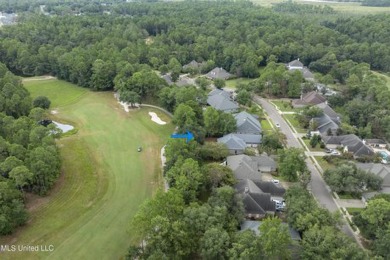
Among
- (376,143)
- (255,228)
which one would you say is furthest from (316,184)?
(376,143)

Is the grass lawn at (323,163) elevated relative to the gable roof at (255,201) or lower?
lower

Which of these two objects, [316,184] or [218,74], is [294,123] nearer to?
[316,184]

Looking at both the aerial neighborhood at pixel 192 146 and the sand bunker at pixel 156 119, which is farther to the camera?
the sand bunker at pixel 156 119

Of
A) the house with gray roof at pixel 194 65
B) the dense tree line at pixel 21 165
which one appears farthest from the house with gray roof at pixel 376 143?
the house with gray roof at pixel 194 65

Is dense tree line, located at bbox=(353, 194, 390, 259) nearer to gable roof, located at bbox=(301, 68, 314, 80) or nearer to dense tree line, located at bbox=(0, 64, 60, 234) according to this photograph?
dense tree line, located at bbox=(0, 64, 60, 234)

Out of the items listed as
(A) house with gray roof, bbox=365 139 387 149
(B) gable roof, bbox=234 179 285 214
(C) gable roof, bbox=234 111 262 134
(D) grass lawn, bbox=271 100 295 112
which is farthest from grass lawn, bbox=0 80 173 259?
(A) house with gray roof, bbox=365 139 387 149

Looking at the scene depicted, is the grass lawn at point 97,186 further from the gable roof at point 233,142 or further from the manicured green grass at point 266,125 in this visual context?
the manicured green grass at point 266,125

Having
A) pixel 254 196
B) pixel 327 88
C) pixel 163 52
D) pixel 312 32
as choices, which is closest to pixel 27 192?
pixel 254 196
